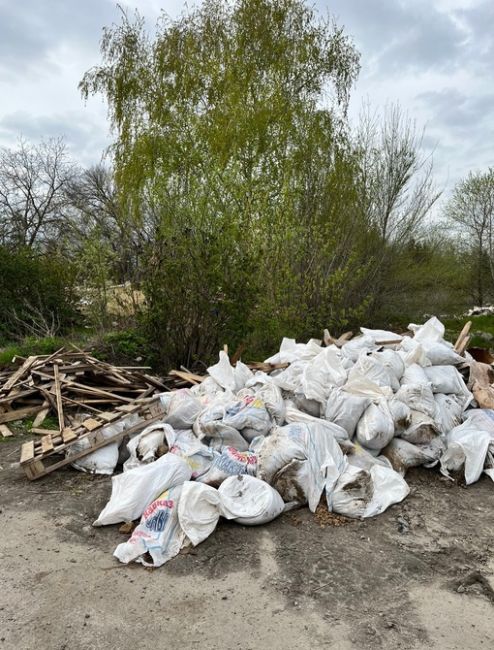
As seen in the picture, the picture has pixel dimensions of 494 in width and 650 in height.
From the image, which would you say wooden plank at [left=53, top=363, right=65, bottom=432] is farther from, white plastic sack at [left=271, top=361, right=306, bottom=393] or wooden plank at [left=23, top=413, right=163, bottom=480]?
white plastic sack at [left=271, top=361, right=306, bottom=393]


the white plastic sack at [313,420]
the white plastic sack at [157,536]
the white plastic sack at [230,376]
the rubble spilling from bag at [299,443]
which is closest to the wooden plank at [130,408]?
the rubble spilling from bag at [299,443]

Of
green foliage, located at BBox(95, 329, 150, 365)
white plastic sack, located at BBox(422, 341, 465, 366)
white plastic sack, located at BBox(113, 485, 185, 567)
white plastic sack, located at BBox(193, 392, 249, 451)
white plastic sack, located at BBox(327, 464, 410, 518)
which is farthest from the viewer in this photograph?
green foliage, located at BBox(95, 329, 150, 365)

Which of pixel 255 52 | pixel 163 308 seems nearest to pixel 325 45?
pixel 255 52

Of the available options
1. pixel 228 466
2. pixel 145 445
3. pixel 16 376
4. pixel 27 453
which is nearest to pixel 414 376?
pixel 228 466

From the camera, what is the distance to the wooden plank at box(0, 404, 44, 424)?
5.15m

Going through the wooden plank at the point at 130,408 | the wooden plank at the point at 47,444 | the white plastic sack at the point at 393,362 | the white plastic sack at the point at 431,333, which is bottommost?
the wooden plank at the point at 47,444

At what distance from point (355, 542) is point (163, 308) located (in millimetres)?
4448

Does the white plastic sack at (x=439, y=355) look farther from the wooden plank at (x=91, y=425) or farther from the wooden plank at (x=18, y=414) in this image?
the wooden plank at (x=18, y=414)

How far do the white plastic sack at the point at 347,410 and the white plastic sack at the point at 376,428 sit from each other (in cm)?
6

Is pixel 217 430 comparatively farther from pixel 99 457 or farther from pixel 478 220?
pixel 478 220

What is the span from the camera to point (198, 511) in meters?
3.01

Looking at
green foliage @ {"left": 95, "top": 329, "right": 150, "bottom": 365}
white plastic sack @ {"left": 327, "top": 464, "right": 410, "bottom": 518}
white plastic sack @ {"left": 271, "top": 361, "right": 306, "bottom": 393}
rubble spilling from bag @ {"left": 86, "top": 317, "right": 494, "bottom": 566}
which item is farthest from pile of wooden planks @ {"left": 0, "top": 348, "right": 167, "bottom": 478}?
white plastic sack @ {"left": 327, "top": 464, "right": 410, "bottom": 518}

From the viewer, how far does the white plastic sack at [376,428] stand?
384 cm

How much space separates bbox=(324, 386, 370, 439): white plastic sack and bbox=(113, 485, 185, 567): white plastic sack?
150 cm
